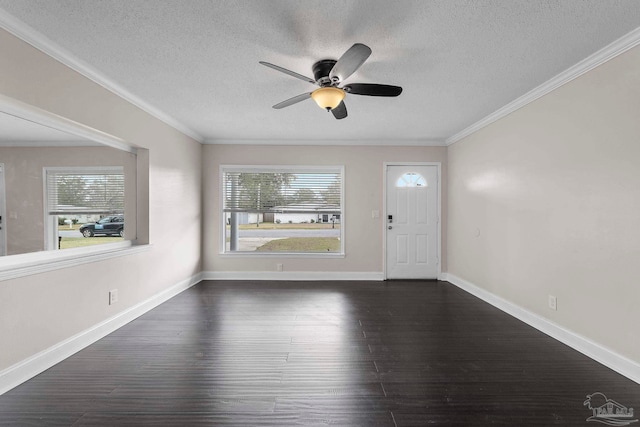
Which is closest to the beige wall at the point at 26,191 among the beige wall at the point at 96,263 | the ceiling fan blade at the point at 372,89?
the beige wall at the point at 96,263

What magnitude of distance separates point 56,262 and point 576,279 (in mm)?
4332

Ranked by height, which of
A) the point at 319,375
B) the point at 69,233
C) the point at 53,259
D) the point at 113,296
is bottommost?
the point at 319,375

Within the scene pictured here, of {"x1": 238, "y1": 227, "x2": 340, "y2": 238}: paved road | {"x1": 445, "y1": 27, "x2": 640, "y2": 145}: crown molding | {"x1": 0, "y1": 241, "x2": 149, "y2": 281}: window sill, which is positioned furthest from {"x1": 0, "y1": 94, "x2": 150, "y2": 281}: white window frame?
{"x1": 445, "y1": 27, "x2": 640, "y2": 145}: crown molding

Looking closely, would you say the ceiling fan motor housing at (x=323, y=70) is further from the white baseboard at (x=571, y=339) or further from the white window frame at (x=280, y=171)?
the white baseboard at (x=571, y=339)

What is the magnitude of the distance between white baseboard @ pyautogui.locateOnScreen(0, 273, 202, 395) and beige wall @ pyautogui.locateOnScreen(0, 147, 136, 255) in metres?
0.79

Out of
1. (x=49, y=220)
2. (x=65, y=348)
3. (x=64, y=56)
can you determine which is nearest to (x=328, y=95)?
(x=64, y=56)

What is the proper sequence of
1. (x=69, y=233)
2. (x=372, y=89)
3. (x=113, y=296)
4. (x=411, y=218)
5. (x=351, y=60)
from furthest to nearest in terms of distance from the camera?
(x=411, y=218) < (x=113, y=296) < (x=69, y=233) < (x=372, y=89) < (x=351, y=60)

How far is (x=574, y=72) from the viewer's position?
242cm

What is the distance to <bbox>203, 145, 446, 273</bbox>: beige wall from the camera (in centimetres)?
484

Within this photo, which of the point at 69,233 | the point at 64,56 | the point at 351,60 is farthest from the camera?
the point at 69,233

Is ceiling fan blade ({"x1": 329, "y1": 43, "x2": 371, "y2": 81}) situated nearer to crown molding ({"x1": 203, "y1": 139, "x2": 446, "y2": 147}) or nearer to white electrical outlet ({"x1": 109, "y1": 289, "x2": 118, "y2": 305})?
crown molding ({"x1": 203, "y1": 139, "x2": 446, "y2": 147})

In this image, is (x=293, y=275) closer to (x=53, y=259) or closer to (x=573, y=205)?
(x=53, y=259)

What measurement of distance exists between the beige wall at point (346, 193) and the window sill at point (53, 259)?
1852 mm

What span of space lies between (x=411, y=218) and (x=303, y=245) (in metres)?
1.94
